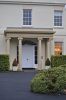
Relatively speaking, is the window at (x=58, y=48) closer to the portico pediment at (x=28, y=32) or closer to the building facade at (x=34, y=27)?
the building facade at (x=34, y=27)

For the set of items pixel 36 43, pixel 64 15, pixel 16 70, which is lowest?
pixel 16 70

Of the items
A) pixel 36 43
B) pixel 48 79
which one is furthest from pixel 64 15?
pixel 48 79

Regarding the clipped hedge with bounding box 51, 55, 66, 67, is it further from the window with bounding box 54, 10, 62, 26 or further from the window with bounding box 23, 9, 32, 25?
the window with bounding box 23, 9, 32, 25

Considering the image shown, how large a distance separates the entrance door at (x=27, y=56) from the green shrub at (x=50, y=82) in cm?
2092

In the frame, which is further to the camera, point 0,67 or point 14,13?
point 14,13

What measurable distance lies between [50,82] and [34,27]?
21115mm

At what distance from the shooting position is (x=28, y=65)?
37594mm

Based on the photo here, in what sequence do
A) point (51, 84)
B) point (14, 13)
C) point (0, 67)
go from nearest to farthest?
point (51, 84), point (0, 67), point (14, 13)

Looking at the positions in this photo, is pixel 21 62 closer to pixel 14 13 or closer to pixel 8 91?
pixel 14 13

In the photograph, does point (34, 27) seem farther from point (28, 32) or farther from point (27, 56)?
point (27, 56)

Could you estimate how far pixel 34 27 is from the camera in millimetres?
37031

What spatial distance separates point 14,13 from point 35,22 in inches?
82.6

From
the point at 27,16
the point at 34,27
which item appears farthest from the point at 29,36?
the point at 27,16

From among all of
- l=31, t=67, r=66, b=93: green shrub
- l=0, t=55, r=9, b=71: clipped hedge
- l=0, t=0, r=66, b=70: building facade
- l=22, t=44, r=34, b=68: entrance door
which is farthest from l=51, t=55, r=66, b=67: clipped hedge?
l=31, t=67, r=66, b=93: green shrub
